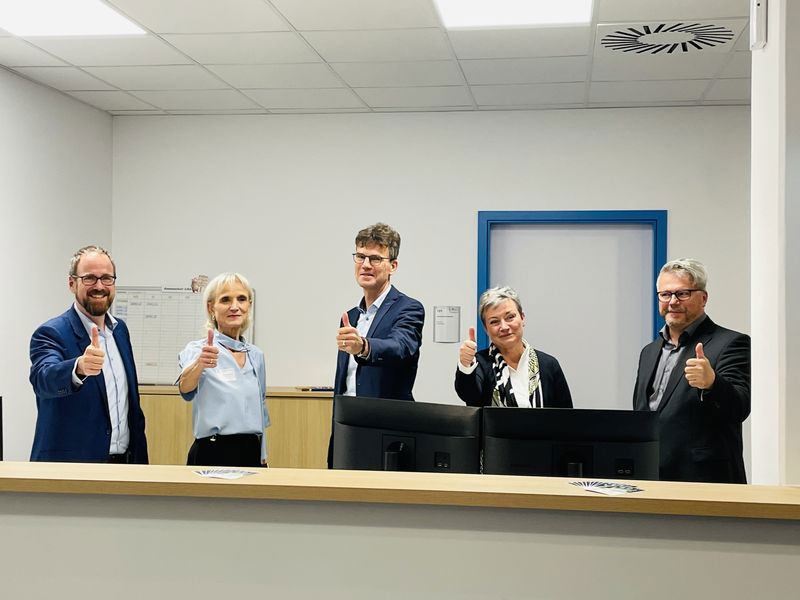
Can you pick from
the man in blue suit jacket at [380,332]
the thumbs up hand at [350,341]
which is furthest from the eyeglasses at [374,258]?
the thumbs up hand at [350,341]

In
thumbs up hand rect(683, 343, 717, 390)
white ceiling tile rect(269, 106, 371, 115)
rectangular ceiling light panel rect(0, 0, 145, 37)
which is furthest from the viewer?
white ceiling tile rect(269, 106, 371, 115)

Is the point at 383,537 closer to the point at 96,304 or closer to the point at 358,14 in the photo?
the point at 96,304

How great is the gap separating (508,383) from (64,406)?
1571mm

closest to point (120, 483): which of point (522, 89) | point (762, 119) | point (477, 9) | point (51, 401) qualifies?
point (51, 401)

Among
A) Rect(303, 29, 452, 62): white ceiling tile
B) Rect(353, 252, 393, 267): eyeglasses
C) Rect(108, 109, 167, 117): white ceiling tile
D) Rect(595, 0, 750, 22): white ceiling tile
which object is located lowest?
Rect(353, 252, 393, 267): eyeglasses

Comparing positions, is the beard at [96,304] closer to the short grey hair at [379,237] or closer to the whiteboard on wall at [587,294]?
the short grey hair at [379,237]

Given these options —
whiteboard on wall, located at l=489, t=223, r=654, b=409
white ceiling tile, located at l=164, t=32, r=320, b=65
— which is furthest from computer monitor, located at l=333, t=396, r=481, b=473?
whiteboard on wall, located at l=489, t=223, r=654, b=409

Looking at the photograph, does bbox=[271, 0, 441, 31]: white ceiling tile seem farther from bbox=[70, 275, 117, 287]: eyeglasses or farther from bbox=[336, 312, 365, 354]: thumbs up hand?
bbox=[336, 312, 365, 354]: thumbs up hand

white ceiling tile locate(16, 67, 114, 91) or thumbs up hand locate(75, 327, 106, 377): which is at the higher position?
white ceiling tile locate(16, 67, 114, 91)

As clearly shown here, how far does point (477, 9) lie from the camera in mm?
3781

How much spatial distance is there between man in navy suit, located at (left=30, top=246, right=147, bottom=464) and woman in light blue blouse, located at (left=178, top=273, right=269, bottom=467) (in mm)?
281

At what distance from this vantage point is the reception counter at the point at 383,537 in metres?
1.78

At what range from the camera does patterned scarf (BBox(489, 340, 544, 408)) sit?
121 inches

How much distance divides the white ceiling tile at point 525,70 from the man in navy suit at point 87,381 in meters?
2.32
